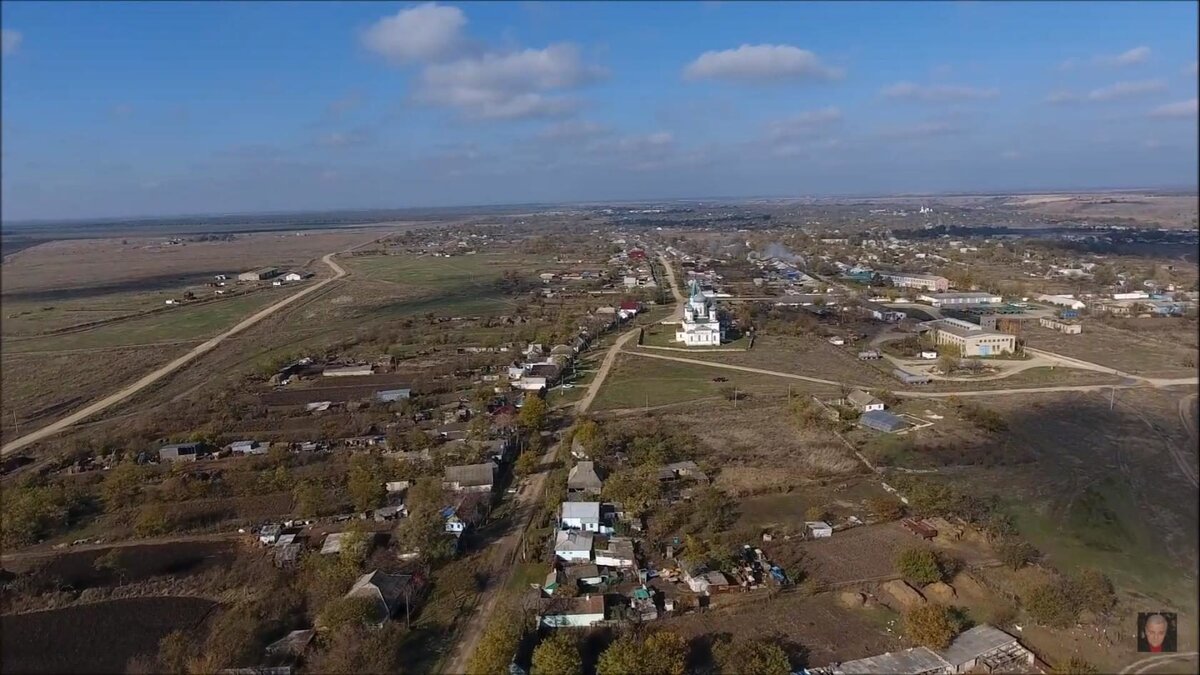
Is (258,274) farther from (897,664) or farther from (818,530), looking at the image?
Result: (897,664)

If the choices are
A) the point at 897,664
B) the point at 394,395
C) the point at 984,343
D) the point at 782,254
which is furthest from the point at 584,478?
the point at 782,254

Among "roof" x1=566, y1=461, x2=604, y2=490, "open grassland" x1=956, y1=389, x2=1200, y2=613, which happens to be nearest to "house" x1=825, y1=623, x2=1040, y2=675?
"open grassland" x1=956, y1=389, x2=1200, y2=613

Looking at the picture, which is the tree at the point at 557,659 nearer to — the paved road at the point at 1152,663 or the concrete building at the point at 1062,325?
the paved road at the point at 1152,663

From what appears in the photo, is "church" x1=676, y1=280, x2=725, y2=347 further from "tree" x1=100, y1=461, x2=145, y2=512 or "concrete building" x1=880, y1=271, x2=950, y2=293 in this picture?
"tree" x1=100, y1=461, x2=145, y2=512

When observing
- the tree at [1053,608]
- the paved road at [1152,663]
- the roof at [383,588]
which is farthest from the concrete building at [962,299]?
the roof at [383,588]

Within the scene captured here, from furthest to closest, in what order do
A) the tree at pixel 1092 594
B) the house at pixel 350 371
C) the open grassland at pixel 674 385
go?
the house at pixel 350 371
the open grassland at pixel 674 385
the tree at pixel 1092 594
